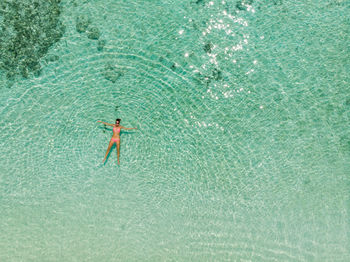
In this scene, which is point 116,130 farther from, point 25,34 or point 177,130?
point 25,34

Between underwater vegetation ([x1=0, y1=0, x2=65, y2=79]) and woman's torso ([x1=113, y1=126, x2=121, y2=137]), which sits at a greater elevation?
underwater vegetation ([x1=0, y1=0, x2=65, y2=79])

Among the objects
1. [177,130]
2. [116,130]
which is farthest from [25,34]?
[177,130]

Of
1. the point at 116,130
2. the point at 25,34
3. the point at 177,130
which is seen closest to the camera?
the point at 116,130

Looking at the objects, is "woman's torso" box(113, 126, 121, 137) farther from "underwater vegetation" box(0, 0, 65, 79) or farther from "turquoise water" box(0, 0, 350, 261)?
"underwater vegetation" box(0, 0, 65, 79)

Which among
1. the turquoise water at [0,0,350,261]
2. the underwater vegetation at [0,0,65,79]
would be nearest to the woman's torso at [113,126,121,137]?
the turquoise water at [0,0,350,261]

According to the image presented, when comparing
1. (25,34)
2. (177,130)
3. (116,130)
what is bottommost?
(116,130)

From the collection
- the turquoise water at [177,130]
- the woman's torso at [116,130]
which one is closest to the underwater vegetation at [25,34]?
the turquoise water at [177,130]

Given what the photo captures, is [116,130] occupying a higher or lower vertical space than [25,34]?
lower
